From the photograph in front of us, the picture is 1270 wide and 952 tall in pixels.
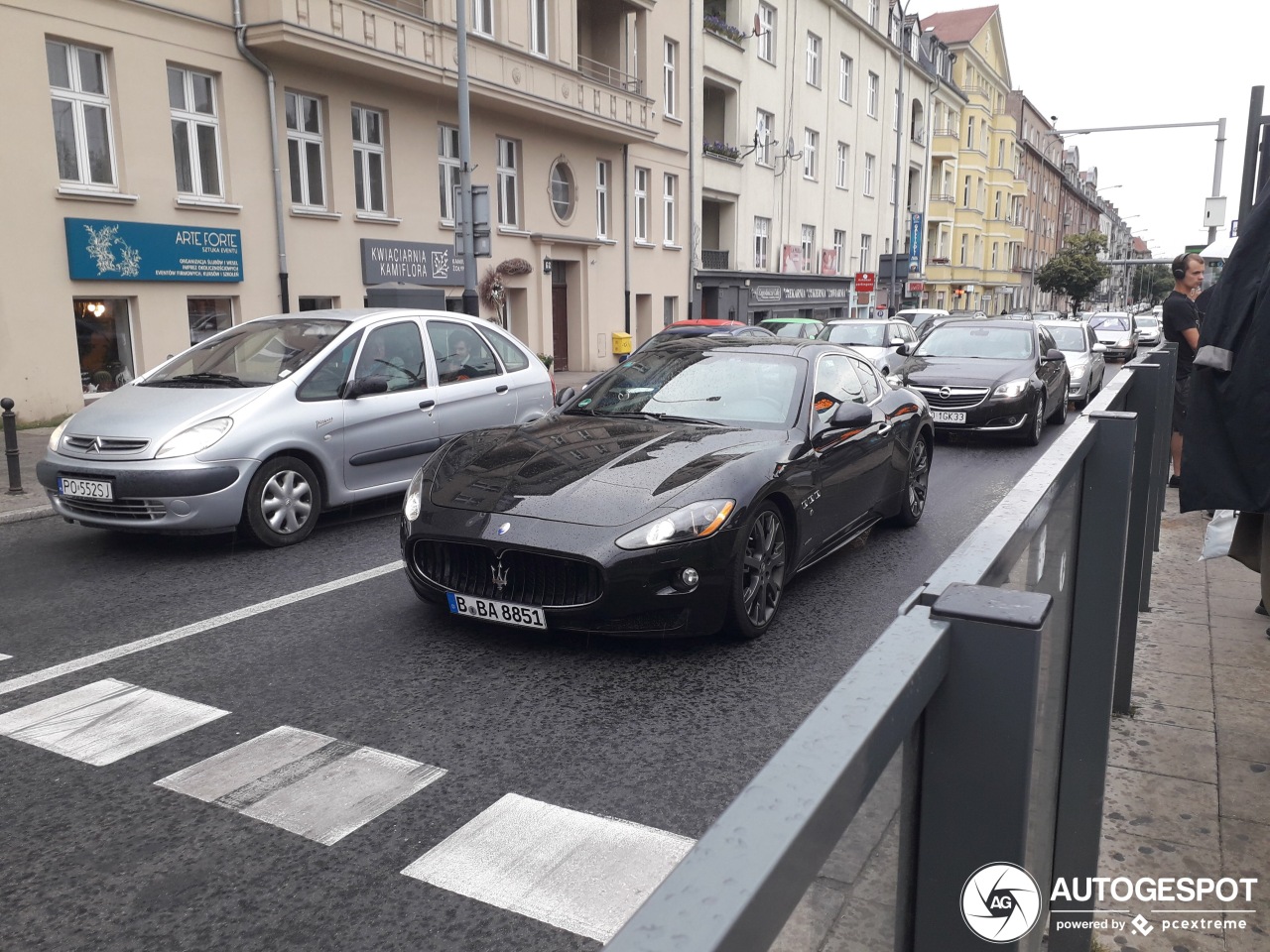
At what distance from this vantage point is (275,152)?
17047 millimetres

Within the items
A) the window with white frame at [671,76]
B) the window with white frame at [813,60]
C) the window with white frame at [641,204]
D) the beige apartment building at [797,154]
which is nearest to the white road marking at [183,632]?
the window with white frame at [641,204]

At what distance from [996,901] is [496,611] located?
12.8 ft

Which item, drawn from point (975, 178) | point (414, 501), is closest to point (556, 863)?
point (414, 501)

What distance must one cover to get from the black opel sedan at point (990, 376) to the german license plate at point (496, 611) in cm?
930

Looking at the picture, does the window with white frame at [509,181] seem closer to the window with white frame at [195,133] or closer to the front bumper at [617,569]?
the window with white frame at [195,133]

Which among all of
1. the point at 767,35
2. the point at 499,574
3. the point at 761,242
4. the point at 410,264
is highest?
the point at 767,35

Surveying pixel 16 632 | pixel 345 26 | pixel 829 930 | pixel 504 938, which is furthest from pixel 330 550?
pixel 345 26

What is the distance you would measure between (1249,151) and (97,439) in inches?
318

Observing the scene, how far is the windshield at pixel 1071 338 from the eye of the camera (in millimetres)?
18344

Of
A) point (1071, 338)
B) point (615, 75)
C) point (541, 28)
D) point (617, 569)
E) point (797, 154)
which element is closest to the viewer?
point (617, 569)

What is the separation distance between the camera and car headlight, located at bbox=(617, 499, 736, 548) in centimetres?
472

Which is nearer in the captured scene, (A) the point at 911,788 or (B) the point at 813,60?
(A) the point at 911,788

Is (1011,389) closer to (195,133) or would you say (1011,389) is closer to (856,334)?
(856,334)

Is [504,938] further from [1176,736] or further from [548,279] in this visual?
[548,279]
